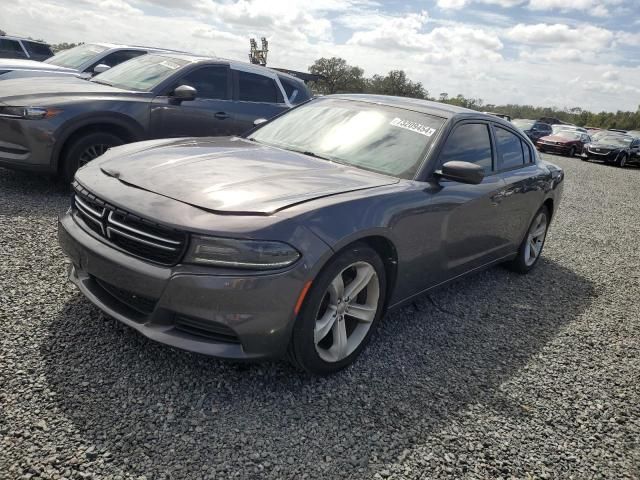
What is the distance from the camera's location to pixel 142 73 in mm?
6285

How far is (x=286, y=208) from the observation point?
8.09ft

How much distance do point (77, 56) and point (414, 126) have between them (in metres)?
8.13

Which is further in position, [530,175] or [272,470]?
[530,175]

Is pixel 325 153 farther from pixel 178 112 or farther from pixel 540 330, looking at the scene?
pixel 178 112

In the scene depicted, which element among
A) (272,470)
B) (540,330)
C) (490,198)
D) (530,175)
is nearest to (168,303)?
(272,470)

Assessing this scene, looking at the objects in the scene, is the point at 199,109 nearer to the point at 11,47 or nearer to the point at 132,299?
the point at 132,299

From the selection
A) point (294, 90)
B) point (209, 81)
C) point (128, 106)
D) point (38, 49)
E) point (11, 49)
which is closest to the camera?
point (128, 106)

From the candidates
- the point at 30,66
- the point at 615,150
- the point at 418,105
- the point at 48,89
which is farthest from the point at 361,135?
the point at 615,150

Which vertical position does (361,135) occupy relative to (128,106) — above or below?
above

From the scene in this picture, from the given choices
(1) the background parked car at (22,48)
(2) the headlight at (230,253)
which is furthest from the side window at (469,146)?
(1) the background parked car at (22,48)

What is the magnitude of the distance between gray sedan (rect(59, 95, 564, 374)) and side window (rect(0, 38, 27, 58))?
15.6 m

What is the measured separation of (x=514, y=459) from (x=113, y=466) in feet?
5.97

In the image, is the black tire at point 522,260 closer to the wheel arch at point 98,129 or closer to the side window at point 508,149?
the side window at point 508,149

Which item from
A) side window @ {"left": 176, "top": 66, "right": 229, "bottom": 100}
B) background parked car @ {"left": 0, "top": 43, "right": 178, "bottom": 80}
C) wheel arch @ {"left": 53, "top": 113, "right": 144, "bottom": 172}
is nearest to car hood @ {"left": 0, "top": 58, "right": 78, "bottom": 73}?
background parked car @ {"left": 0, "top": 43, "right": 178, "bottom": 80}
